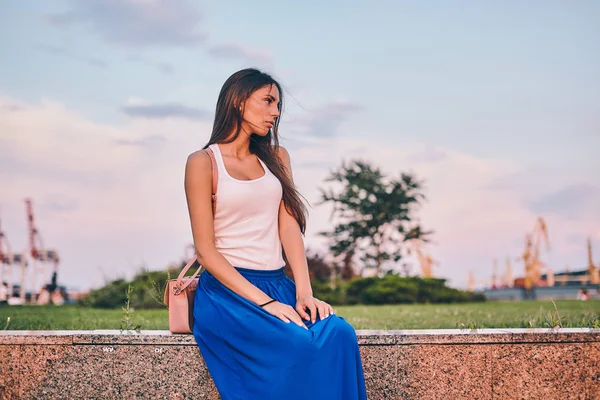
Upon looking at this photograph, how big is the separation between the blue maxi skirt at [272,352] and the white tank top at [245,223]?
5.0 inches

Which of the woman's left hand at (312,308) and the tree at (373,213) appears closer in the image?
the woman's left hand at (312,308)

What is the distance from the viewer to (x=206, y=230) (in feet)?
11.2

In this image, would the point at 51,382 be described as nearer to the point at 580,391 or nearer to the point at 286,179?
the point at 286,179

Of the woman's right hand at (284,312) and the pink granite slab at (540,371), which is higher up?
the woman's right hand at (284,312)

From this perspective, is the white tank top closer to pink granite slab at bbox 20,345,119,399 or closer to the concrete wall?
the concrete wall

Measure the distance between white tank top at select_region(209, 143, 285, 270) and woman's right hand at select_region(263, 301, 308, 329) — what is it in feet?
1.27

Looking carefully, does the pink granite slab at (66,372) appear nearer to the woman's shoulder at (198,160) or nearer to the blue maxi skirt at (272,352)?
the blue maxi skirt at (272,352)

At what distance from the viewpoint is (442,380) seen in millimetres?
3961

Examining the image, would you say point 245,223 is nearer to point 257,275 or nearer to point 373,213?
point 257,275

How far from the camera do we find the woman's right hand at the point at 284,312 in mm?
3135

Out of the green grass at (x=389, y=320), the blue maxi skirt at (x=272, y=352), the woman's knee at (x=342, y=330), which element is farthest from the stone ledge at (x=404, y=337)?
the woman's knee at (x=342, y=330)

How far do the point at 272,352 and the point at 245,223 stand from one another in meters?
0.81

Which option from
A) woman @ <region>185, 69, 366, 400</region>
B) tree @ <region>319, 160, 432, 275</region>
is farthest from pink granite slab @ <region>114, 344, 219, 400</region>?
tree @ <region>319, 160, 432, 275</region>

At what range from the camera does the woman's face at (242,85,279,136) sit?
3.69 m
